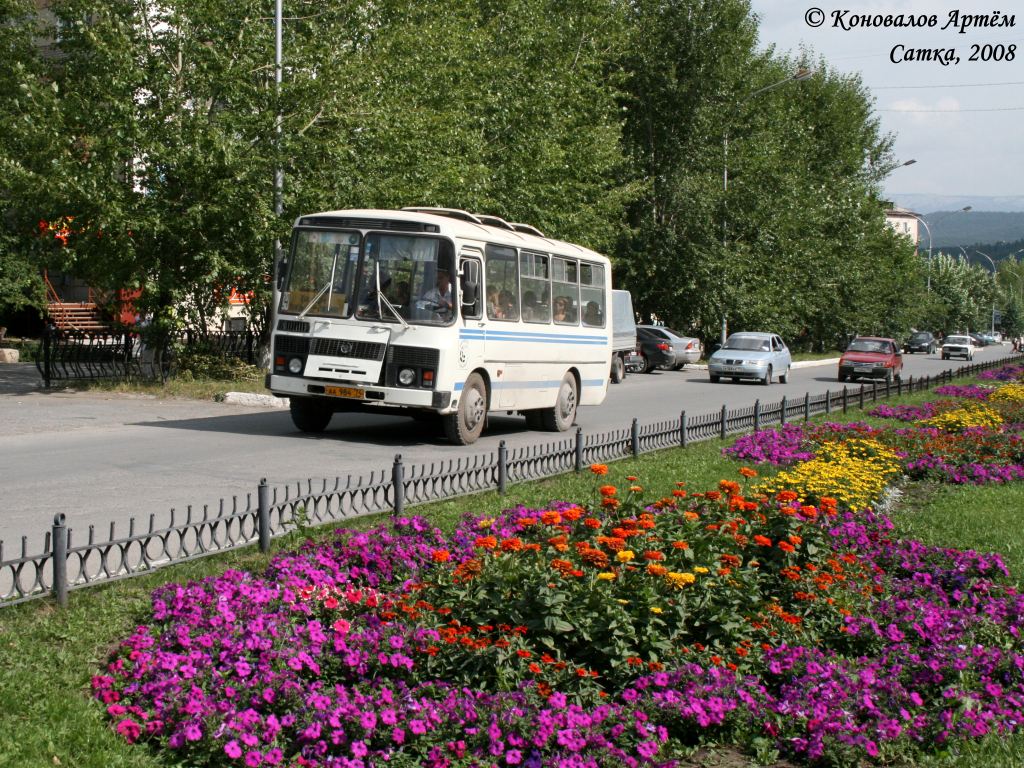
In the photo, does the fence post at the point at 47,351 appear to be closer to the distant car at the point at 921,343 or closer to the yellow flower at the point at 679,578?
the yellow flower at the point at 679,578

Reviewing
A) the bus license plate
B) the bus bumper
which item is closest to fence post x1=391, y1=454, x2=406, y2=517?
the bus bumper

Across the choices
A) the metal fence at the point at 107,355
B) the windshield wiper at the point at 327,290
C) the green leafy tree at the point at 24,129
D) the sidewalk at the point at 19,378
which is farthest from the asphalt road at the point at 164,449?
the green leafy tree at the point at 24,129

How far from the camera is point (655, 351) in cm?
4134

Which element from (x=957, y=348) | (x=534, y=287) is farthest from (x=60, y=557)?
(x=957, y=348)

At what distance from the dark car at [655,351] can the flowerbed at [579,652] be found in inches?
1330

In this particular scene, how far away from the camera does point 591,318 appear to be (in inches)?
765

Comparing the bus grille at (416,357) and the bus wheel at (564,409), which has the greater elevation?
the bus grille at (416,357)

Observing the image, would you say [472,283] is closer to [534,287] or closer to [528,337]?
[528,337]

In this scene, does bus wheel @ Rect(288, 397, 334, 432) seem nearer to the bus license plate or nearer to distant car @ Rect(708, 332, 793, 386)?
the bus license plate

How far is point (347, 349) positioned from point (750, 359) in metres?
21.4

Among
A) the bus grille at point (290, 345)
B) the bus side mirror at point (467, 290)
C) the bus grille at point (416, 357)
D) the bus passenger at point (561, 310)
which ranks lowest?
the bus grille at point (416, 357)

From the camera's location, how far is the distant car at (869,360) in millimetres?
38188

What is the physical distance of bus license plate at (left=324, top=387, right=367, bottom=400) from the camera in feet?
48.6

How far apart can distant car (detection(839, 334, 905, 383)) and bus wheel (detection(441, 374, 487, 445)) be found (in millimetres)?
24867
